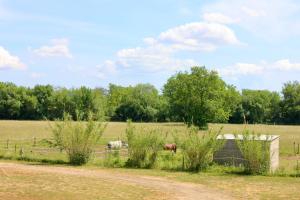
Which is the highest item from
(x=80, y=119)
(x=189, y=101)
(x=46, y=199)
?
(x=189, y=101)

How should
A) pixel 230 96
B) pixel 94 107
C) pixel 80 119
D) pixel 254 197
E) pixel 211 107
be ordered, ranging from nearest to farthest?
pixel 254 197 < pixel 80 119 < pixel 211 107 < pixel 230 96 < pixel 94 107

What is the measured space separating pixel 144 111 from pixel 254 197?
106189 mm

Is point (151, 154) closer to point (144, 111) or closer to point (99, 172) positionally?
point (99, 172)

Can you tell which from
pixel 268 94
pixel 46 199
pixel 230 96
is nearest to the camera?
pixel 46 199

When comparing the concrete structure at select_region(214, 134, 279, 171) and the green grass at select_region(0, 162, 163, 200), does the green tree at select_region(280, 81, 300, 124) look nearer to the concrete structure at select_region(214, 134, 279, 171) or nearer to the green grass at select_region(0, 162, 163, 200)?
the concrete structure at select_region(214, 134, 279, 171)

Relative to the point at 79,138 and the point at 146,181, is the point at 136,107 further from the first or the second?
the point at 146,181

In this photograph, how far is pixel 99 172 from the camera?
2420 cm

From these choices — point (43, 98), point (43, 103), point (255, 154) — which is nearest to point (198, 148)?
point (255, 154)

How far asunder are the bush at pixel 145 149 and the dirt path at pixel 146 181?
252 centimetres

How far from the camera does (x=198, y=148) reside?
25219 millimetres

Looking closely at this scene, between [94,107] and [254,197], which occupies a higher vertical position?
[94,107]

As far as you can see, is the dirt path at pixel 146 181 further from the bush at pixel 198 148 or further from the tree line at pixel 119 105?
the tree line at pixel 119 105

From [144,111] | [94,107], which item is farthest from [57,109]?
[144,111]

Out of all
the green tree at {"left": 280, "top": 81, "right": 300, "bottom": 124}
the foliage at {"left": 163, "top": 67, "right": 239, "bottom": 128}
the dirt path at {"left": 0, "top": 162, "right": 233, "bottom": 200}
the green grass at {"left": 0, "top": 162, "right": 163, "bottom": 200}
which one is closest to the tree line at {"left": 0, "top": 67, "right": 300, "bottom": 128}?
the green tree at {"left": 280, "top": 81, "right": 300, "bottom": 124}
